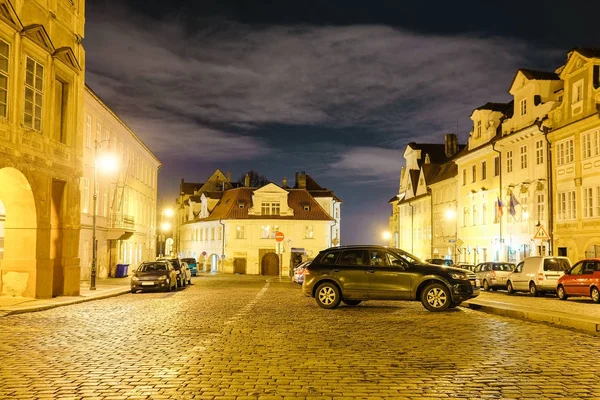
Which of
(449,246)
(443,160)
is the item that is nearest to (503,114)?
(449,246)

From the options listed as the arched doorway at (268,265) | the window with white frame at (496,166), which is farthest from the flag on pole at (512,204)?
the arched doorway at (268,265)

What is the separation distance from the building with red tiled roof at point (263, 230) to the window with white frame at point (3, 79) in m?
54.0

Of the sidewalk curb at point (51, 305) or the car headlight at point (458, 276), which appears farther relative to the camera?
the car headlight at point (458, 276)

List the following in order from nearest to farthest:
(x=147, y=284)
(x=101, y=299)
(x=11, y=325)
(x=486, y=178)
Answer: (x=11, y=325)
(x=101, y=299)
(x=147, y=284)
(x=486, y=178)

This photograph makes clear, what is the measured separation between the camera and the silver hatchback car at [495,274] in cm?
3372

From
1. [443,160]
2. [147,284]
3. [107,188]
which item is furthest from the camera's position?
[443,160]

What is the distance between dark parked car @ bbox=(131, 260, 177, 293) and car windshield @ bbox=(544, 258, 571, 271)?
1721 centimetres

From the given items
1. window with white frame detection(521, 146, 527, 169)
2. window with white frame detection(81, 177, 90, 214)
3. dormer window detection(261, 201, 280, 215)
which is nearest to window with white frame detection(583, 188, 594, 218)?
window with white frame detection(521, 146, 527, 169)

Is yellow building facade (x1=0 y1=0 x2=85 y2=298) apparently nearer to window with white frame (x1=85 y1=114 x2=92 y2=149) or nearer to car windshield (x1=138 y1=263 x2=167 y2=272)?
car windshield (x1=138 y1=263 x2=167 y2=272)

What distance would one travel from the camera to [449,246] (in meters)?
58.1

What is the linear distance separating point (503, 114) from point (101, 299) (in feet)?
111

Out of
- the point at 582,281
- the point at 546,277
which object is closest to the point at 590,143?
the point at 546,277

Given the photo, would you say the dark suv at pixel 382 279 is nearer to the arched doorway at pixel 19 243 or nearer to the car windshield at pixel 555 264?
the arched doorway at pixel 19 243

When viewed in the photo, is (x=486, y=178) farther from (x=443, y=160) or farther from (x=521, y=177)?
(x=443, y=160)
